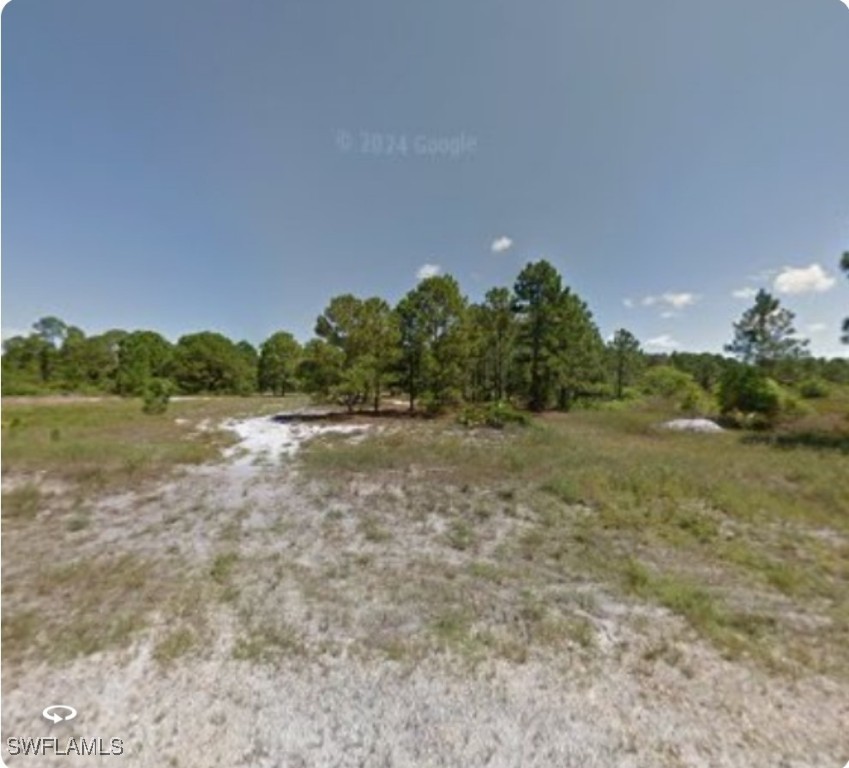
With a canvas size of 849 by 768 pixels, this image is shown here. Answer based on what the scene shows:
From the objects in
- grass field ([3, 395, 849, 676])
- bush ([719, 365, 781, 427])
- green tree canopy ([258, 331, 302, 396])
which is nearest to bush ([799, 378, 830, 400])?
bush ([719, 365, 781, 427])

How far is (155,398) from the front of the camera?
22.9 metres

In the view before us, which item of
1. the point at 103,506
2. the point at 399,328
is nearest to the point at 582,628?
the point at 103,506

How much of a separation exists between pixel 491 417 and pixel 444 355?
4.63 meters

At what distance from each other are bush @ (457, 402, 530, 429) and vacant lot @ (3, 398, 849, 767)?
1068cm

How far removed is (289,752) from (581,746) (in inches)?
71.7

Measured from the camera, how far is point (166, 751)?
9.28 feet

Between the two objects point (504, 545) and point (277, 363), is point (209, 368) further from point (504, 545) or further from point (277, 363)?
point (504, 545)

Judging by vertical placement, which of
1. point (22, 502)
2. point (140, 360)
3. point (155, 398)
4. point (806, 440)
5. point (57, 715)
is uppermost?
point (140, 360)

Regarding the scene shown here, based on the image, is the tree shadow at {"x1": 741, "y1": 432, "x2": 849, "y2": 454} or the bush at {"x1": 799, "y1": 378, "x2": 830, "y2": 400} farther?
the bush at {"x1": 799, "y1": 378, "x2": 830, "y2": 400}

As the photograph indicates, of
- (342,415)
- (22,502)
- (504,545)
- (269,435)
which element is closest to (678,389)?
(342,415)

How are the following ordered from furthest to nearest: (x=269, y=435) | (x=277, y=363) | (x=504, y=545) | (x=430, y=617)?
1. (x=277, y=363)
2. (x=269, y=435)
3. (x=504, y=545)
4. (x=430, y=617)

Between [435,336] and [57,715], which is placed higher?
[435,336]

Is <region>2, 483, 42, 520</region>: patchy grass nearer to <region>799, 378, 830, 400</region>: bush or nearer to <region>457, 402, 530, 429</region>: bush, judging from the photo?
<region>457, 402, 530, 429</region>: bush

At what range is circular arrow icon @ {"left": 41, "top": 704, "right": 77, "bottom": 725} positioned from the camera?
3.09 metres
